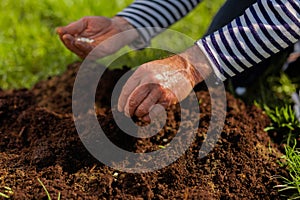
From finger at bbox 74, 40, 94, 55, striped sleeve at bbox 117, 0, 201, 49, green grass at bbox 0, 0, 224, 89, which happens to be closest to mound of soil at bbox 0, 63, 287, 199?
finger at bbox 74, 40, 94, 55

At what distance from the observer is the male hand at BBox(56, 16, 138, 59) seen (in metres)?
2.25

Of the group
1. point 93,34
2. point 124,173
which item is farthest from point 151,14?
point 124,173

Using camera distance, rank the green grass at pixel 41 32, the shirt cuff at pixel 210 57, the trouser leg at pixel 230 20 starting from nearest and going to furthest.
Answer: the shirt cuff at pixel 210 57
the trouser leg at pixel 230 20
the green grass at pixel 41 32

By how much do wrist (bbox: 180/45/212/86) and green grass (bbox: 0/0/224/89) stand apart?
2.11 feet

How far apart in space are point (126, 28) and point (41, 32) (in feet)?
3.30

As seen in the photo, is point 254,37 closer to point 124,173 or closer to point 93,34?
point 124,173

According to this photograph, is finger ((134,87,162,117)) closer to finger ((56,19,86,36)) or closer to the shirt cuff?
the shirt cuff

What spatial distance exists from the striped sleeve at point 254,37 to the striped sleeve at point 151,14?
23.7 inches

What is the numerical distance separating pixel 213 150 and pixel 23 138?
2.71 feet

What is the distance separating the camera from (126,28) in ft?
7.74

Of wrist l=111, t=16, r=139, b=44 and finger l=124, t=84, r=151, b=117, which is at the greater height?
wrist l=111, t=16, r=139, b=44

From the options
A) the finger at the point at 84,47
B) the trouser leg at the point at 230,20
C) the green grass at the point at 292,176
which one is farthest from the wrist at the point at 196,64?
the finger at the point at 84,47

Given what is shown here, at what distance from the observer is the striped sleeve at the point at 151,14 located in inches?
94.3

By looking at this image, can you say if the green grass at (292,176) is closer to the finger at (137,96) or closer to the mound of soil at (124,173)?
the mound of soil at (124,173)
